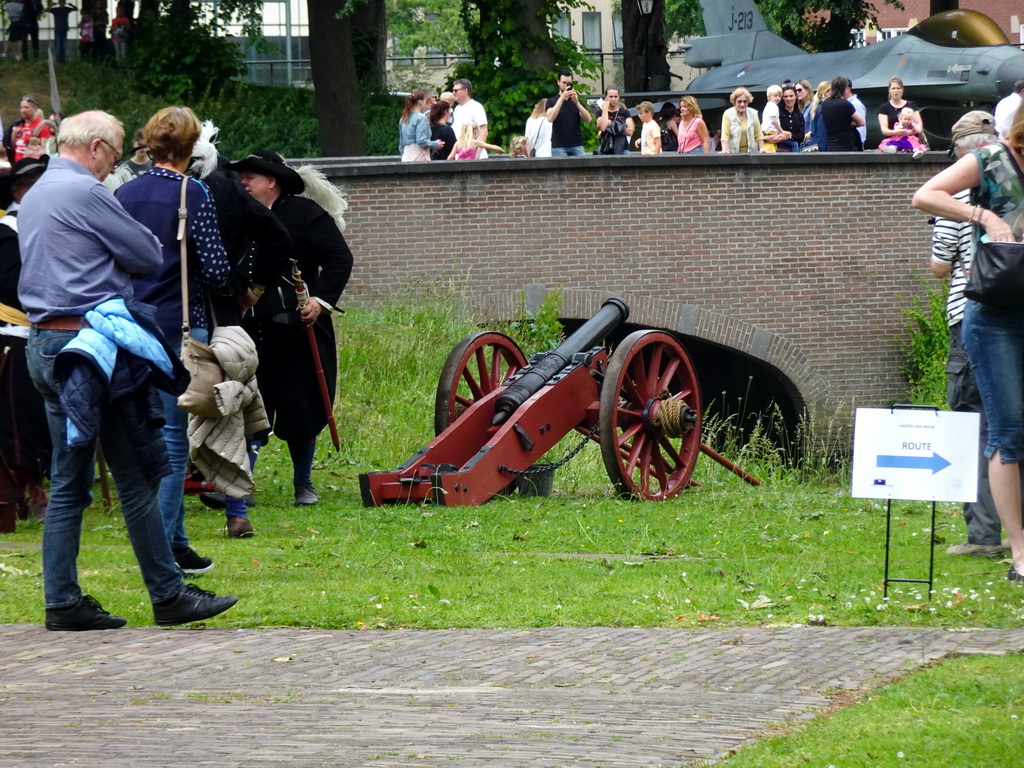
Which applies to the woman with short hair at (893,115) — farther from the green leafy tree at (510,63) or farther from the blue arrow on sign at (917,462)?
the blue arrow on sign at (917,462)

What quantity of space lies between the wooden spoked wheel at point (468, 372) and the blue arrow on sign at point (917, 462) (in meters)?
4.39

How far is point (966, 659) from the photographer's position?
4.98 meters

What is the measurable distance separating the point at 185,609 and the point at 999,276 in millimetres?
3310

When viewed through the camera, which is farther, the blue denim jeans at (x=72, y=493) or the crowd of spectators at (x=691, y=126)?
the crowd of spectators at (x=691, y=126)

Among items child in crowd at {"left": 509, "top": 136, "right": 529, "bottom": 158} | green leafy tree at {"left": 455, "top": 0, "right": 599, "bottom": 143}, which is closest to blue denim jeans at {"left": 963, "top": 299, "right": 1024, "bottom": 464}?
child in crowd at {"left": 509, "top": 136, "right": 529, "bottom": 158}

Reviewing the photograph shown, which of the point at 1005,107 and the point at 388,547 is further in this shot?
the point at 1005,107

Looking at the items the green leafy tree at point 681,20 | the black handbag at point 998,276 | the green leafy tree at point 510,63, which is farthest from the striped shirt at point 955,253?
the green leafy tree at point 681,20

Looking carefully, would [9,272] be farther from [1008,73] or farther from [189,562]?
[1008,73]

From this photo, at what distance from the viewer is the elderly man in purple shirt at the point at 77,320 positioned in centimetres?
554

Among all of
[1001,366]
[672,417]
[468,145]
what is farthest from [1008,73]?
[1001,366]

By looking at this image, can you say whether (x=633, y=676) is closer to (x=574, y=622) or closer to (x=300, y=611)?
(x=574, y=622)

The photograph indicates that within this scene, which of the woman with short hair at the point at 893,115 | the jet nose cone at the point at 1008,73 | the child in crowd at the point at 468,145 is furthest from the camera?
the jet nose cone at the point at 1008,73

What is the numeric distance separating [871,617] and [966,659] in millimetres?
821

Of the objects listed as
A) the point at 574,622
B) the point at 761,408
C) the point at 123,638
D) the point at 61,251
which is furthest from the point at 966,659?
the point at 761,408
